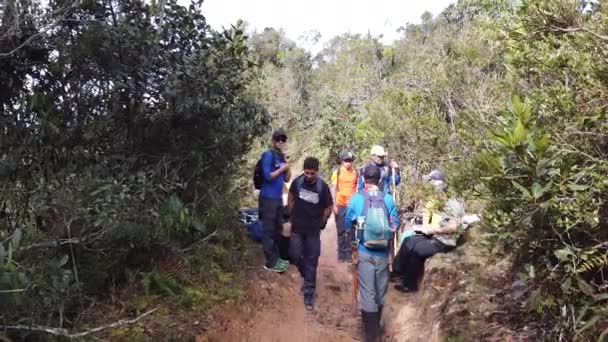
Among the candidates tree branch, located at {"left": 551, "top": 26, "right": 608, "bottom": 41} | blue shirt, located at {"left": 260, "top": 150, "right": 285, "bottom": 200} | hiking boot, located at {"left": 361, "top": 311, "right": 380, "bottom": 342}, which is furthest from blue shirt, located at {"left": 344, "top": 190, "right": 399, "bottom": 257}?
tree branch, located at {"left": 551, "top": 26, "right": 608, "bottom": 41}

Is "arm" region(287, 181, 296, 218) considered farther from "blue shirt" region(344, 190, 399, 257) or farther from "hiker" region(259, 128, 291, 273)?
"blue shirt" region(344, 190, 399, 257)

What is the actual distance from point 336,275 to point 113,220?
4591 mm

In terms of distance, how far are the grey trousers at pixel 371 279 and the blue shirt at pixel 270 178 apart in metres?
1.86

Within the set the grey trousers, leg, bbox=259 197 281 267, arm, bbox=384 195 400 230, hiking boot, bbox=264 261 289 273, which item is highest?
arm, bbox=384 195 400 230

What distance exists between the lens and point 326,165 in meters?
20.7

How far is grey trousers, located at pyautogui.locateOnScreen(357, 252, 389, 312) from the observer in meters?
5.60

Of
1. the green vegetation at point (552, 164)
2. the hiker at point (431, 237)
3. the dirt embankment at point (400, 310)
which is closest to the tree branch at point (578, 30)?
the green vegetation at point (552, 164)

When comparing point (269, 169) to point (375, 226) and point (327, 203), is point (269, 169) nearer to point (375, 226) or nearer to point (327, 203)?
point (327, 203)

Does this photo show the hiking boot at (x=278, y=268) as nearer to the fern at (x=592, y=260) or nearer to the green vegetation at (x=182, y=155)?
the green vegetation at (x=182, y=155)

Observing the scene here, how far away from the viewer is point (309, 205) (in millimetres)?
6598

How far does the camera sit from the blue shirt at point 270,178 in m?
7.02

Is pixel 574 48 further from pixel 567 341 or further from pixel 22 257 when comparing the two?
pixel 22 257

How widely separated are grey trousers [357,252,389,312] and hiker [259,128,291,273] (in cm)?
186

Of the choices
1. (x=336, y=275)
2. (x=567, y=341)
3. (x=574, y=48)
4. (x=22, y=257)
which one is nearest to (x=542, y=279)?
(x=567, y=341)
